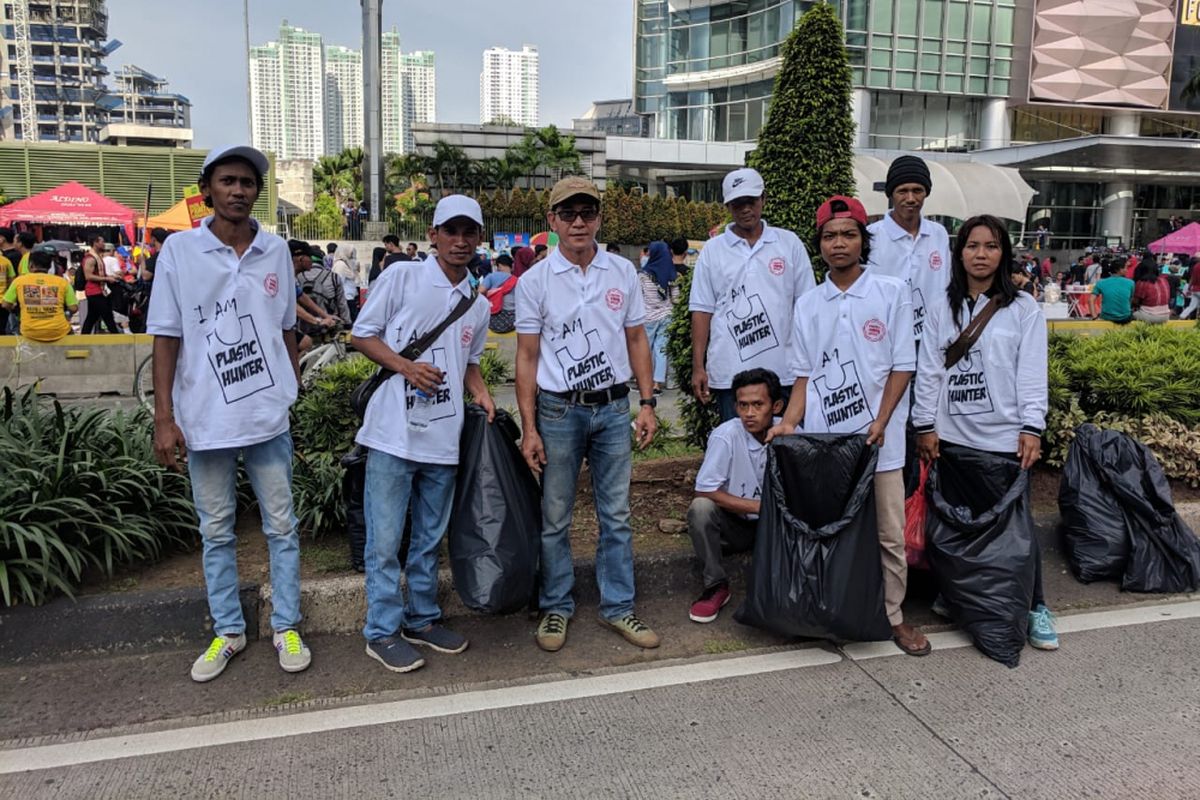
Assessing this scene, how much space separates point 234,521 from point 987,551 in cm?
312

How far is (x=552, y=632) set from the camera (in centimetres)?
388

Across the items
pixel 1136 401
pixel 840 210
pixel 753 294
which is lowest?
pixel 1136 401

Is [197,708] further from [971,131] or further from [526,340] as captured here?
[971,131]

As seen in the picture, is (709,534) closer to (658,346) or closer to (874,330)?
(874,330)

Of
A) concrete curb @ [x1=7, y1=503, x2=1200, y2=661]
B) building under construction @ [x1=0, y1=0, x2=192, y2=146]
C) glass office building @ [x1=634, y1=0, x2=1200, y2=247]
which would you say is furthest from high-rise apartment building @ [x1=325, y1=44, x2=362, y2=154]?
concrete curb @ [x1=7, y1=503, x2=1200, y2=661]

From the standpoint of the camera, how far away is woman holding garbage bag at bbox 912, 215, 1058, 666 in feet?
12.6

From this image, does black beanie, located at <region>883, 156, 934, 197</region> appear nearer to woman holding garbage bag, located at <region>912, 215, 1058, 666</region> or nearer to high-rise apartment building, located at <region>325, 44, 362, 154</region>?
woman holding garbage bag, located at <region>912, 215, 1058, 666</region>

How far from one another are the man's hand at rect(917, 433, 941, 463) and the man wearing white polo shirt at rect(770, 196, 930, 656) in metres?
0.25

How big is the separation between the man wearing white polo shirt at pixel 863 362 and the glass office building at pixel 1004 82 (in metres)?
37.3

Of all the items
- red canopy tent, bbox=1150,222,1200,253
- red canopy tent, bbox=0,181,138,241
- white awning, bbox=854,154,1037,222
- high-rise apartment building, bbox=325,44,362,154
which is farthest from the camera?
high-rise apartment building, bbox=325,44,362,154

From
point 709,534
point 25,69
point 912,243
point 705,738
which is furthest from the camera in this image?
point 25,69

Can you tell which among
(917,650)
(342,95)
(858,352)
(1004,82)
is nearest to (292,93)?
(342,95)

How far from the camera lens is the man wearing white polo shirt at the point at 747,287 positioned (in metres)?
4.38

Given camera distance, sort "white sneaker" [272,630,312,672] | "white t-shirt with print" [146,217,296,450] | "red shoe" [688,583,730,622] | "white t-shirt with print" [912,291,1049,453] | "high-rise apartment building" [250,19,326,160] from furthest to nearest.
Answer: "high-rise apartment building" [250,19,326,160] → "red shoe" [688,583,730,622] → "white t-shirt with print" [912,291,1049,453] → "white sneaker" [272,630,312,672] → "white t-shirt with print" [146,217,296,450]
